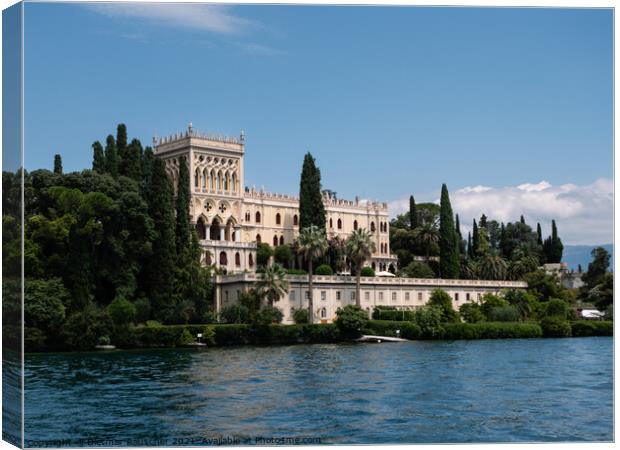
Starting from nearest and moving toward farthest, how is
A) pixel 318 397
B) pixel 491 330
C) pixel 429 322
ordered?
pixel 318 397 → pixel 429 322 → pixel 491 330

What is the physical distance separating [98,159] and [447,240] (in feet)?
68.8

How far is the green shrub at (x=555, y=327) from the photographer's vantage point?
167 feet

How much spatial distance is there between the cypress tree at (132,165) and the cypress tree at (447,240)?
17.5 m

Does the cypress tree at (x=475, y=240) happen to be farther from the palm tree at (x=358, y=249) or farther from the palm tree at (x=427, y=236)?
the palm tree at (x=358, y=249)

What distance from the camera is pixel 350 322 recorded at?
4669cm

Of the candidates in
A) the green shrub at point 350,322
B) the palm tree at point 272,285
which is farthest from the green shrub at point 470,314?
the palm tree at point 272,285

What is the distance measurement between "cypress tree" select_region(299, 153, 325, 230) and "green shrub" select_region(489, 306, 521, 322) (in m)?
11.0

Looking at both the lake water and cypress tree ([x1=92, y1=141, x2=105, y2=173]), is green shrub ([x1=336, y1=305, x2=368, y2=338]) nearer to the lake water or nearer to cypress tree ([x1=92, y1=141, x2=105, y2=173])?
the lake water

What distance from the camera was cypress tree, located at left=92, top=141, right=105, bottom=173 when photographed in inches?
1943

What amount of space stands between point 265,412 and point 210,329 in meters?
24.2

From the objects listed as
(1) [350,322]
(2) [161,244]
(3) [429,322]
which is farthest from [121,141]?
(3) [429,322]

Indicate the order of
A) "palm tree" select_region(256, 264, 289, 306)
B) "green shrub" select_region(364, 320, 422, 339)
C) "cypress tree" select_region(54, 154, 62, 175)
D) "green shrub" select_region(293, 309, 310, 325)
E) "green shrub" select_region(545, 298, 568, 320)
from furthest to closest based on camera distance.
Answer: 1. "green shrub" select_region(545, 298, 568, 320)
2. "green shrub" select_region(293, 309, 310, 325)
3. "palm tree" select_region(256, 264, 289, 306)
4. "green shrub" select_region(364, 320, 422, 339)
5. "cypress tree" select_region(54, 154, 62, 175)

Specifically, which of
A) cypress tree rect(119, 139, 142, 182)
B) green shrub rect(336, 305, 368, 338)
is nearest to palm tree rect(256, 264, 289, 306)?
green shrub rect(336, 305, 368, 338)

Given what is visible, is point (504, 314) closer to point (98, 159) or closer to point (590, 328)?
point (590, 328)
